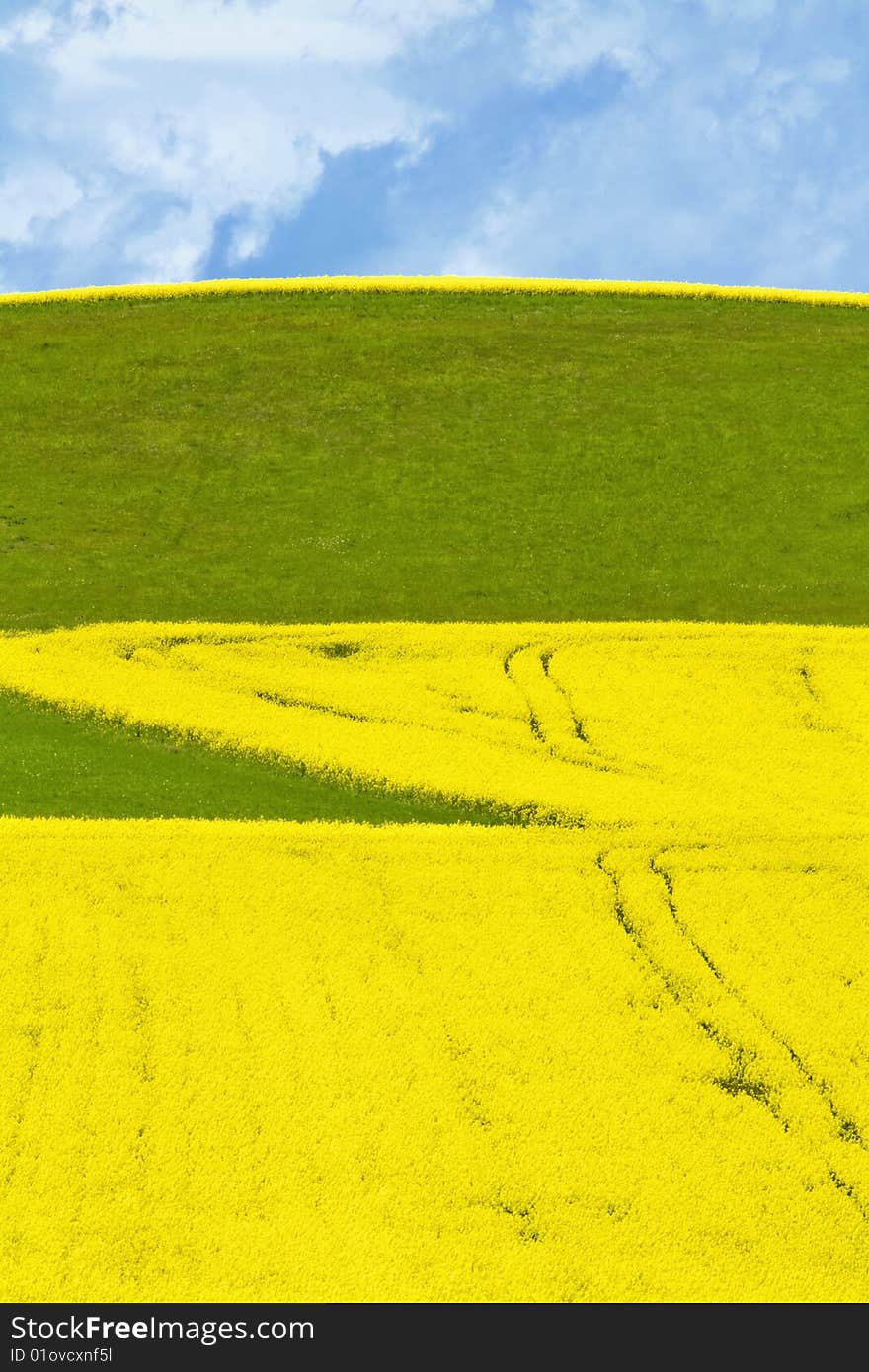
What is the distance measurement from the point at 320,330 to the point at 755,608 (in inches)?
643

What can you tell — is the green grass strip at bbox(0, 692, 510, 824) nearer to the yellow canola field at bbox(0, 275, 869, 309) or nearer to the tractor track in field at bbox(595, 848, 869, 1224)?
the tractor track in field at bbox(595, 848, 869, 1224)

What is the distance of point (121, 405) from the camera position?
31500mm

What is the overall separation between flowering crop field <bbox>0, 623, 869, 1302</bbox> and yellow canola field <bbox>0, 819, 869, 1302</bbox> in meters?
0.03

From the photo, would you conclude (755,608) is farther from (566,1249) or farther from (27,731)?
(566,1249)

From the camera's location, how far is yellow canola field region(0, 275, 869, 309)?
36781mm

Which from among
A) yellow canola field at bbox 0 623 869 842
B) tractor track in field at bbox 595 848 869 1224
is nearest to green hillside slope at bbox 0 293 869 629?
yellow canola field at bbox 0 623 869 842

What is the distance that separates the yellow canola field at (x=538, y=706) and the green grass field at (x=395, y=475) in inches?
36.4

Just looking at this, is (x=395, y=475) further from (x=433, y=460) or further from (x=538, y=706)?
(x=538, y=706)

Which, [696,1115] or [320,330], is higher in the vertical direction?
[320,330]

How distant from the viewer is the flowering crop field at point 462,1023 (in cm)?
966

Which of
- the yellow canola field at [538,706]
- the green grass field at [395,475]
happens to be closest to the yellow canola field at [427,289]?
the green grass field at [395,475]

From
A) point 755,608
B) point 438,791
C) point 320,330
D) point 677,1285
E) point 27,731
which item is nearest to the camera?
point 677,1285

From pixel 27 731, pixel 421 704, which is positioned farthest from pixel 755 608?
pixel 27 731
